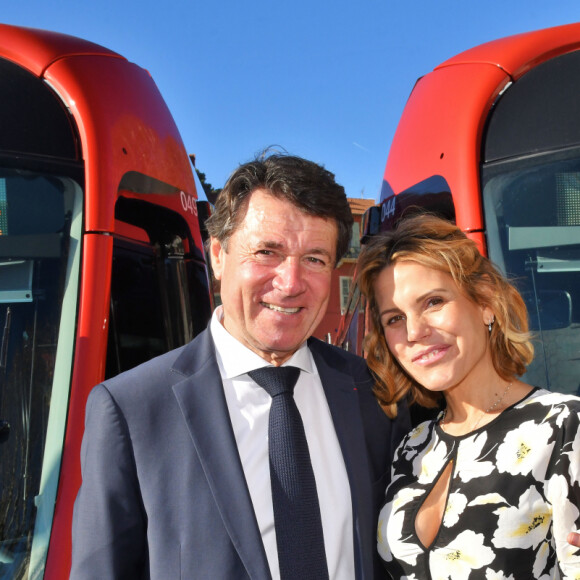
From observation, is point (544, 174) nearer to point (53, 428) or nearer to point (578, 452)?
point (578, 452)

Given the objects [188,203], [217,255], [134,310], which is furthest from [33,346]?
[188,203]

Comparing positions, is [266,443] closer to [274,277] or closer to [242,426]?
[242,426]

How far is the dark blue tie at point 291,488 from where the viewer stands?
1.67 metres

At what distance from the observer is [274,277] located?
1.96m

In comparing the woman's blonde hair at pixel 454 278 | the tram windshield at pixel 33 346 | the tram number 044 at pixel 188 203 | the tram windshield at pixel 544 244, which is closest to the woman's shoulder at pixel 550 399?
the woman's blonde hair at pixel 454 278

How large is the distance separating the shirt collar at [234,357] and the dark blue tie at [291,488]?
0.10 feet

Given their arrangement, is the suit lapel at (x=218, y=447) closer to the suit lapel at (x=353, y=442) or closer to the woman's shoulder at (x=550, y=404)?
the suit lapel at (x=353, y=442)

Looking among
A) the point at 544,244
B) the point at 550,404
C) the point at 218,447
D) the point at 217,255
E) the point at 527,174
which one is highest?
the point at 527,174

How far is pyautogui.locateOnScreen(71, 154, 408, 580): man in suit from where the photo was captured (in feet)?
5.42

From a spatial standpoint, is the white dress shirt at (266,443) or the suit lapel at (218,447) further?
the white dress shirt at (266,443)

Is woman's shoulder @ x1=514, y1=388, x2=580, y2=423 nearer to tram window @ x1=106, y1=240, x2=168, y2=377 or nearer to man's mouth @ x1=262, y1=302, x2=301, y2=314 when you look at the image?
man's mouth @ x1=262, y1=302, x2=301, y2=314

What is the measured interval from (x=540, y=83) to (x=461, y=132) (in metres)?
0.43

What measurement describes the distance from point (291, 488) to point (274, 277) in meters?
0.60

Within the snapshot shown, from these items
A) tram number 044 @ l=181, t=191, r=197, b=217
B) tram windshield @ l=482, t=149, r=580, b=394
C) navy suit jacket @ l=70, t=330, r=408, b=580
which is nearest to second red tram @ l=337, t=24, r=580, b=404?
tram windshield @ l=482, t=149, r=580, b=394
